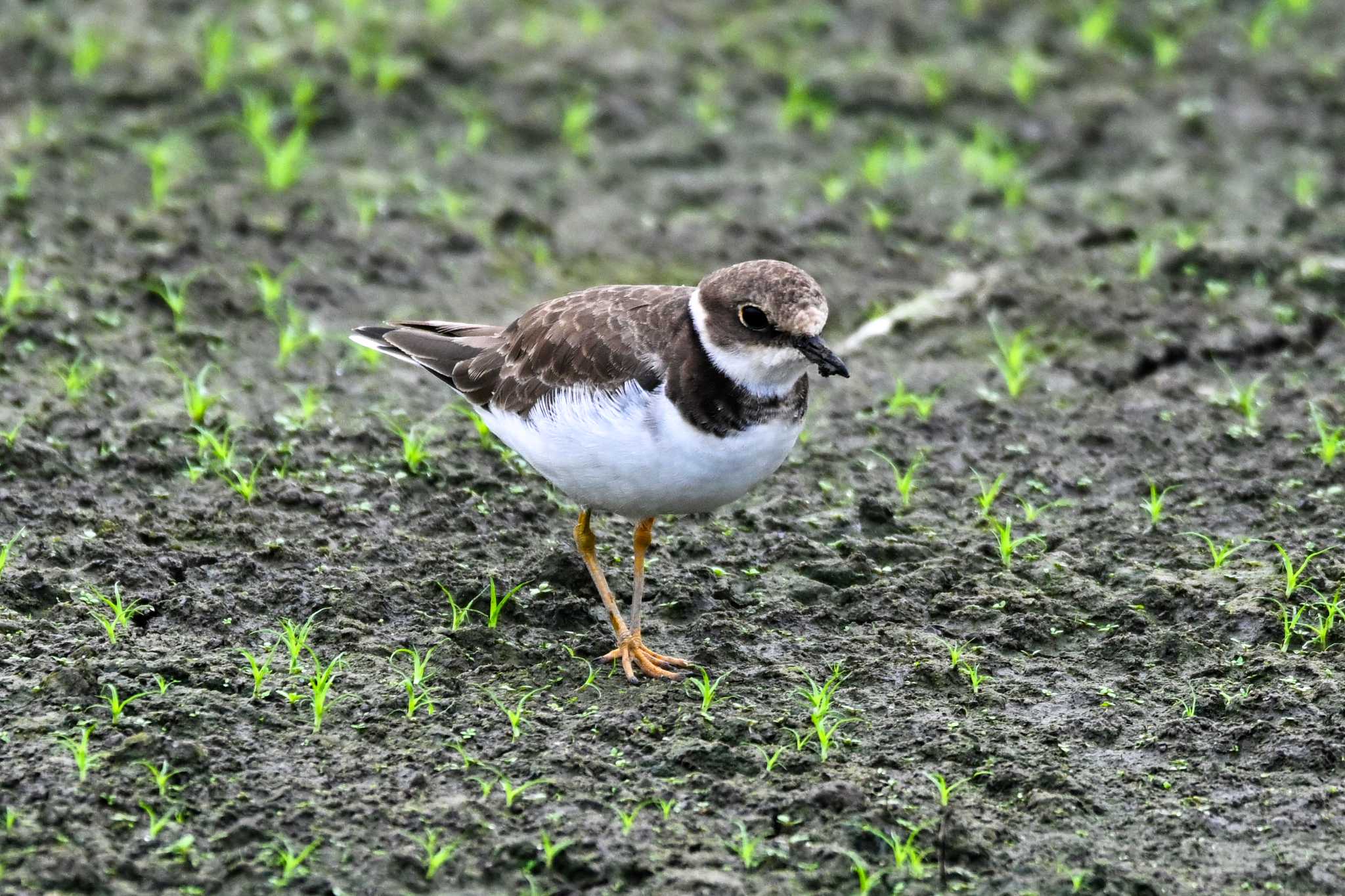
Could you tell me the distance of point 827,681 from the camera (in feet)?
20.4

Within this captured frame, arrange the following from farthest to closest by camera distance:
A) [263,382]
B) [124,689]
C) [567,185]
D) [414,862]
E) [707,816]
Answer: [567,185], [263,382], [124,689], [707,816], [414,862]

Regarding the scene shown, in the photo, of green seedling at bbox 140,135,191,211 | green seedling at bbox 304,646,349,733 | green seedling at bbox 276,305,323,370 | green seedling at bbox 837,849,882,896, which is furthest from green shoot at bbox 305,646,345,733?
green seedling at bbox 140,135,191,211

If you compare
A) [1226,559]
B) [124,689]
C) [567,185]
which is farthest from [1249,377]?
[124,689]

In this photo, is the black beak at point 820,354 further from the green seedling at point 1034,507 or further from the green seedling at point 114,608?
the green seedling at point 114,608

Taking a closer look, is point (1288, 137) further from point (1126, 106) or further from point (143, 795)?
point (143, 795)

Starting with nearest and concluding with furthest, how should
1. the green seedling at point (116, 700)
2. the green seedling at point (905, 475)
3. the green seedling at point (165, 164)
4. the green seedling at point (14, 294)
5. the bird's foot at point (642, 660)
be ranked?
the green seedling at point (116, 700), the bird's foot at point (642, 660), the green seedling at point (905, 475), the green seedling at point (14, 294), the green seedling at point (165, 164)

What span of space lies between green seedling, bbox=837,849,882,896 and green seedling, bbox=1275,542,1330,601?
8.28 ft

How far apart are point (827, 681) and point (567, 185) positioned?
5237 millimetres

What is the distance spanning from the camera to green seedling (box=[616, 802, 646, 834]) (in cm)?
532

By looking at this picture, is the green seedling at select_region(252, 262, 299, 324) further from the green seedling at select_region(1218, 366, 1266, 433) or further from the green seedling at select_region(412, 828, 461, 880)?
the green seedling at select_region(1218, 366, 1266, 433)

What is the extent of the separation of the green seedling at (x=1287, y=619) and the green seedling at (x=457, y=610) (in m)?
3.25

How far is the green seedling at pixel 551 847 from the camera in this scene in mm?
5148

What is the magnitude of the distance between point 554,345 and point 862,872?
2504 mm

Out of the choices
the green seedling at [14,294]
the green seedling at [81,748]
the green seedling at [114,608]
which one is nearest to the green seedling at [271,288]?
the green seedling at [14,294]
